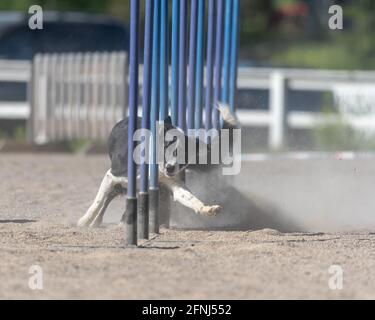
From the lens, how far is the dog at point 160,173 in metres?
7.77

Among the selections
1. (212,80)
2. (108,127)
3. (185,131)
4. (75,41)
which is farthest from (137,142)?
(75,41)

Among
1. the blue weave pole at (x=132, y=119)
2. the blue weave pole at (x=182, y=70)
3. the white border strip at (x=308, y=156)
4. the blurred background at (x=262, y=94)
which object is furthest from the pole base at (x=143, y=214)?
the blurred background at (x=262, y=94)

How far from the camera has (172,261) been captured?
21.5 ft

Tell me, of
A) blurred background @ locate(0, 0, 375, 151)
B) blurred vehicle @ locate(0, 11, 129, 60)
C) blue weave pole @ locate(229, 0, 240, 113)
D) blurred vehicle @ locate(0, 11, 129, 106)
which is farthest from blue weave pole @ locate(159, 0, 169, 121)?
blurred vehicle @ locate(0, 11, 129, 60)

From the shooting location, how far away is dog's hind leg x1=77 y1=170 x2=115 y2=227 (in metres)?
8.00

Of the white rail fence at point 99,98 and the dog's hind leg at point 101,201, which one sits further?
the white rail fence at point 99,98

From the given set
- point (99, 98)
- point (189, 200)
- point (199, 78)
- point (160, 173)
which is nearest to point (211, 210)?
point (189, 200)

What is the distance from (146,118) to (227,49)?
6.60ft

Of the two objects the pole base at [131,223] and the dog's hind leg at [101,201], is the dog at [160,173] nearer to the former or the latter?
the dog's hind leg at [101,201]

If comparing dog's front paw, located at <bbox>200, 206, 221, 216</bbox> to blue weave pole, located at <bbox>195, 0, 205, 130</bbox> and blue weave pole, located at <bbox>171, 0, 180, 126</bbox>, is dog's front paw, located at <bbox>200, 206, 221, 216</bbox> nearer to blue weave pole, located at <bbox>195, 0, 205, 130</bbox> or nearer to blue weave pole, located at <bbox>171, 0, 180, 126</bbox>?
blue weave pole, located at <bbox>171, 0, 180, 126</bbox>

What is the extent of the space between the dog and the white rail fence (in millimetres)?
7179

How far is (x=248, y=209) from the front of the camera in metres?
8.70

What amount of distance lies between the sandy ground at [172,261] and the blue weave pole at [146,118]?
160 mm
